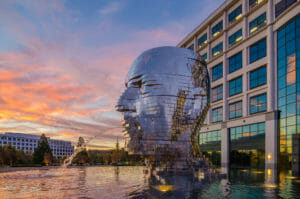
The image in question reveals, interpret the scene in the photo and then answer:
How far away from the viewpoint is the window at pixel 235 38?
3714 cm

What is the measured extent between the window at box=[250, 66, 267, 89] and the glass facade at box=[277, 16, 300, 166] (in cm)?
280

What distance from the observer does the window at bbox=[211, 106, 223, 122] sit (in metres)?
40.7

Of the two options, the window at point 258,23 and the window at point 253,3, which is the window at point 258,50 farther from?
the window at point 253,3

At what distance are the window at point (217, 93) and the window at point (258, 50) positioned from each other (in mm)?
7622

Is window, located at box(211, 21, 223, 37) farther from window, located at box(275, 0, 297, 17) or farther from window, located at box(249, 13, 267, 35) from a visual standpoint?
window, located at box(275, 0, 297, 17)

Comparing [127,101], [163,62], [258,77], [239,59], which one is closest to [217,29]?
[239,59]

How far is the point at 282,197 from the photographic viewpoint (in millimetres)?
10266

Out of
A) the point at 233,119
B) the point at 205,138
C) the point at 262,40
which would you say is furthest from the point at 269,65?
the point at 205,138

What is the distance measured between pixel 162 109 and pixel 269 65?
21.3 metres

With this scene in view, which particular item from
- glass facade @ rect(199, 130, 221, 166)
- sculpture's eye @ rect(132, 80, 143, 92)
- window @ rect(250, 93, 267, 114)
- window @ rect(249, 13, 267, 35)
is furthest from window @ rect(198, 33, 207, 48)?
sculpture's eye @ rect(132, 80, 143, 92)

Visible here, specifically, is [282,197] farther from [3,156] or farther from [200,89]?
[3,156]

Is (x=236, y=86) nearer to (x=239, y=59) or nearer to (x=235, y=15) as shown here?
(x=239, y=59)

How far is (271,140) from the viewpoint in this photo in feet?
97.5

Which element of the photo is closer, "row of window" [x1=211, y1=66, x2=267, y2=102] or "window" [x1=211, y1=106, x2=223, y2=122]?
"row of window" [x1=211, y1=66, x2=267, y2=102]
